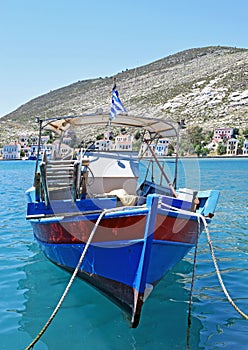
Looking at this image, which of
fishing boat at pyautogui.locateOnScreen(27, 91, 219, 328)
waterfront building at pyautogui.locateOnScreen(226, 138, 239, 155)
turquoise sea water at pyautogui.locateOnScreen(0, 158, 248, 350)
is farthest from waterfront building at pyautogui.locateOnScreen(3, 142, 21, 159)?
fishing boat at pyautogui.locateOnScreen(27, 91, 219, 328)

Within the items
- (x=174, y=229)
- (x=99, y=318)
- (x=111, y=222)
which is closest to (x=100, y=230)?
(x=111, y=222)

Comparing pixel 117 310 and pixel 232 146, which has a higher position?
pixel 232 146

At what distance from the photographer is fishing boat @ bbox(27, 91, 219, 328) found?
629 centimetres

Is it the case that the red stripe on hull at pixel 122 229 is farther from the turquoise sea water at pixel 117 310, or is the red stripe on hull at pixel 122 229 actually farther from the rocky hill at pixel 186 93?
the rocky hill at pixel 186 93

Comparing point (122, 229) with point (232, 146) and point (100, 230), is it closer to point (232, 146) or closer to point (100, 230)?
point (100, 230)

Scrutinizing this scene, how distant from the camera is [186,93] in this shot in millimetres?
135750

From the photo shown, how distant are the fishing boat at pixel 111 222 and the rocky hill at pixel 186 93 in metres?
101

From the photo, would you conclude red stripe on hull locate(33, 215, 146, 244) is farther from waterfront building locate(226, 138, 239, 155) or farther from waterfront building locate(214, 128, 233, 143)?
waterfront building locate(214, 128, 233, 143)

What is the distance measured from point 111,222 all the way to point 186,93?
134259 mm

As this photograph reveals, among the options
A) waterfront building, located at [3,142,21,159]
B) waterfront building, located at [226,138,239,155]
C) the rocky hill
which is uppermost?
the rocky hill

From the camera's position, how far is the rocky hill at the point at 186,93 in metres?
125

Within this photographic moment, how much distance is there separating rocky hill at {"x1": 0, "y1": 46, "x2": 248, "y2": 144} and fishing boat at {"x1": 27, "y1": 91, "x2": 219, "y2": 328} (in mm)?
100701

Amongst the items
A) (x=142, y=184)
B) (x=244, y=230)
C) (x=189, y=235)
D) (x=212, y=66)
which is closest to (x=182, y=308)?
(x=189, y=235)

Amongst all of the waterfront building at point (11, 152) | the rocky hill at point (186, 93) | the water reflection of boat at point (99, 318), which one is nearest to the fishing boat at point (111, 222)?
the water reflection of boat at point (99, 318)
